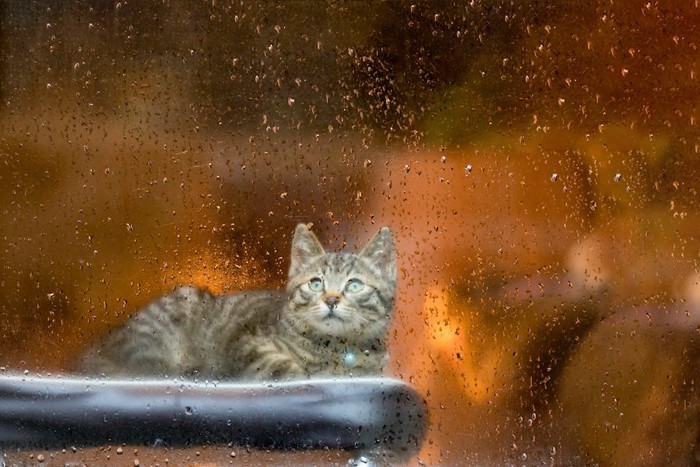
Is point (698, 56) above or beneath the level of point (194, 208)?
above

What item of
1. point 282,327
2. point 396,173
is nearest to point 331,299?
point 282,327

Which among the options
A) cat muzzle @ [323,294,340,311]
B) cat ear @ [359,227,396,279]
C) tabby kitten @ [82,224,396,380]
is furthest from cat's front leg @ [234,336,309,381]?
cat ear @ [359,227,396,279]

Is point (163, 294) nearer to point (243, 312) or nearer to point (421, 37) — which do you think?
point (243, 312)

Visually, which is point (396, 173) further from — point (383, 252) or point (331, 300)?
point (331, 300)

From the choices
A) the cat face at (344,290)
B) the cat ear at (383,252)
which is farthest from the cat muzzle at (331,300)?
the cat ear at (383,252)

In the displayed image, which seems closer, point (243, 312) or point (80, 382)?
point (80, 382)

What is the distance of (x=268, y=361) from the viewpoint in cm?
124

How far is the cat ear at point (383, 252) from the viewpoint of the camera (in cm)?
121

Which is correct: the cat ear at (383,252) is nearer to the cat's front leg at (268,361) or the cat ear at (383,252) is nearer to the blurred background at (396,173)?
the blurred background at (396,173)

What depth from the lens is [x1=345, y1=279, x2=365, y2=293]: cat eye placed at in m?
1.29

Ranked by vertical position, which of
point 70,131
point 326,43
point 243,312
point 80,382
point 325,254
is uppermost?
point 326,43

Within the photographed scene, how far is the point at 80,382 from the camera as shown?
114 centimetres

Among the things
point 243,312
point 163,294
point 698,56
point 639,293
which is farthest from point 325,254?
point 698,56

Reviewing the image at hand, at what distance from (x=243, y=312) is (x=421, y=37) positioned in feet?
1.91
